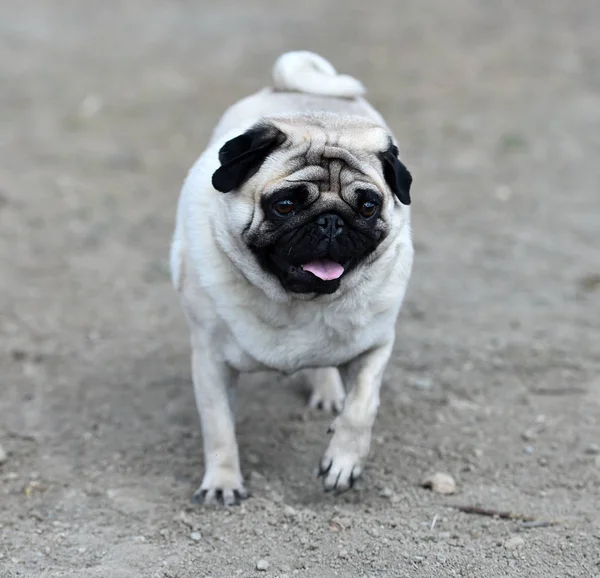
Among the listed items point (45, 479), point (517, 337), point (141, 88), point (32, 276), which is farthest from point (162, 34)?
point (45, 479)

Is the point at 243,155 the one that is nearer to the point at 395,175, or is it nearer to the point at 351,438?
the point at 395,175

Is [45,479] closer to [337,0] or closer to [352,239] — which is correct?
[352,239]

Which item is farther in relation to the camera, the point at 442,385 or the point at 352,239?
the point at 442,385

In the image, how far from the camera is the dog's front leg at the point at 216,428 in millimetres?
3557

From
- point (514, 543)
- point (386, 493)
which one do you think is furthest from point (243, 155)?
point (514, 543)

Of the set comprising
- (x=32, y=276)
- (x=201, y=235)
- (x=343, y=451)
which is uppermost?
(x=201, y=235)

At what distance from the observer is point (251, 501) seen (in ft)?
11.7

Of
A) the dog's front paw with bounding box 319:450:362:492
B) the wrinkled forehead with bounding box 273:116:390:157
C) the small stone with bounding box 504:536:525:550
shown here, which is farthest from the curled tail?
the small stone with bounding box 504:536:525:550

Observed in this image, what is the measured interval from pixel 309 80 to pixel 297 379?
54.5 inches

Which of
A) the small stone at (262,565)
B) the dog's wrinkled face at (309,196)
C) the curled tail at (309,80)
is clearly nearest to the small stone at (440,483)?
the small stone at (262,565)

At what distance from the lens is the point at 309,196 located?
307 cm

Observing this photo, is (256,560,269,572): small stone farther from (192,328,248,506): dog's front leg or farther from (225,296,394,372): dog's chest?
(225,296,394,372): dog's chest

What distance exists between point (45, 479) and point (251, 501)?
0.81m

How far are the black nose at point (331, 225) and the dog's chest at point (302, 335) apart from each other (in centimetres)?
36
